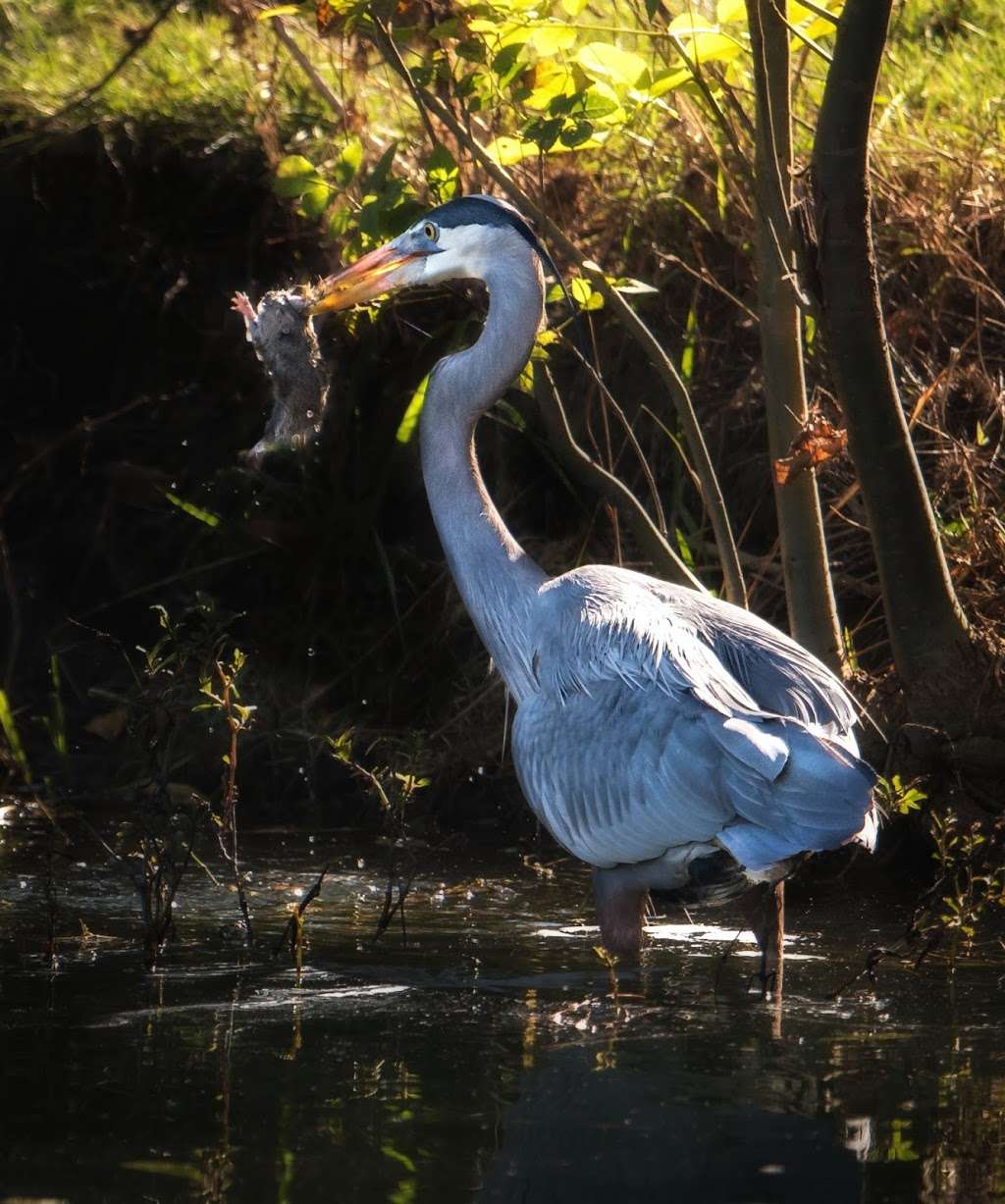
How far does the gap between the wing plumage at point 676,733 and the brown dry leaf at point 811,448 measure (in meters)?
0.44

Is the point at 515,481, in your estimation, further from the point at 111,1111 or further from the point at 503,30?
the point at 111,1111

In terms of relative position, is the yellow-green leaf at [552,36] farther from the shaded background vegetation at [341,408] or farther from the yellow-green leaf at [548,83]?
the shaded background vegetation at [341,408]

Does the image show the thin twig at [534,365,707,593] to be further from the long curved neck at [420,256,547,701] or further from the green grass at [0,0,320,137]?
the green grass at [0,0,320,137]

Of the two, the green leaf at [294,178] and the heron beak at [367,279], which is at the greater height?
the green leaf at [294,178]

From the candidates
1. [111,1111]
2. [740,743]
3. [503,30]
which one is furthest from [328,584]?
[111,1111]

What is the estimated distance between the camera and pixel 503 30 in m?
5.17

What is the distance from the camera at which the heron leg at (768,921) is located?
4.58 meters

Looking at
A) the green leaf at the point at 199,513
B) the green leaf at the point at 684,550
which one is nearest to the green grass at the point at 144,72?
the green leaf at the point at 199,513

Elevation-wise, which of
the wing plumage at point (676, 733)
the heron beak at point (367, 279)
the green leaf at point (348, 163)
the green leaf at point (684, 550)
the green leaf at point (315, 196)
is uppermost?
the green leaf at point (348, 163)

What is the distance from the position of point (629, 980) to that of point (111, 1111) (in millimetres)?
1490

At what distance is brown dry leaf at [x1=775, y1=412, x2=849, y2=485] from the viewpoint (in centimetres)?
514

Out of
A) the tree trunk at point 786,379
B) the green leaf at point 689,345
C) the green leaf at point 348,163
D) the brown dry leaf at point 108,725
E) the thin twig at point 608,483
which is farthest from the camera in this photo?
the brown dry leaf at point 108,725

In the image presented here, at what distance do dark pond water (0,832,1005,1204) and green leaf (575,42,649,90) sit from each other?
2351mm

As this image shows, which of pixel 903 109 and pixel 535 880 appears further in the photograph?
pixel 903 109
